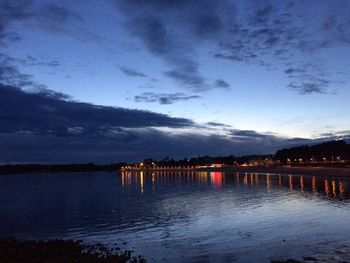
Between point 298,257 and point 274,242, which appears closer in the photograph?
point 298,257

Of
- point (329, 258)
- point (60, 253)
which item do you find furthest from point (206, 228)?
point (329, 258)

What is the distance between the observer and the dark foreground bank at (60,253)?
75.2 ft

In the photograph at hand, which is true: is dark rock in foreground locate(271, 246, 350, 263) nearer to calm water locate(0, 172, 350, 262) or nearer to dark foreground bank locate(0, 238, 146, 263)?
calm water locate(0, 172, 350, 262)

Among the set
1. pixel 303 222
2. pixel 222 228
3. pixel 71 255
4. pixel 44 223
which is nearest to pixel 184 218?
pixel 222 228

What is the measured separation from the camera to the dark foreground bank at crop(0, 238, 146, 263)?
75.2ft

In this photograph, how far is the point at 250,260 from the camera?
22828 mm

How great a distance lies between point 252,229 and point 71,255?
15.6 metres

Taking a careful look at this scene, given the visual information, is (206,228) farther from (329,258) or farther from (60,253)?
(329,258)

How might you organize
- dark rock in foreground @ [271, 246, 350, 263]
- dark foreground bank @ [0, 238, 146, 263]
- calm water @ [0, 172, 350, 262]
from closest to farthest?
dark rock in foreground @ [271, 246, 350, 263] < dark foreground bank @ [0, 238, 146, 263] < calm water @ [0, 172, 350, 262]

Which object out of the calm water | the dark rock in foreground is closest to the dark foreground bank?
the calm water

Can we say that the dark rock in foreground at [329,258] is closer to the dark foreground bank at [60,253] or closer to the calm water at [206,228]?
the calm water at [206,228]

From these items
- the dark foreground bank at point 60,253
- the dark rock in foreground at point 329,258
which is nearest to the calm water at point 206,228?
the dark rock in foreground at point 329,258

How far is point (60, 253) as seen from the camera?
25312 millimetres

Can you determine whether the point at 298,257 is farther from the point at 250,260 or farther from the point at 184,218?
the point at 184,218
